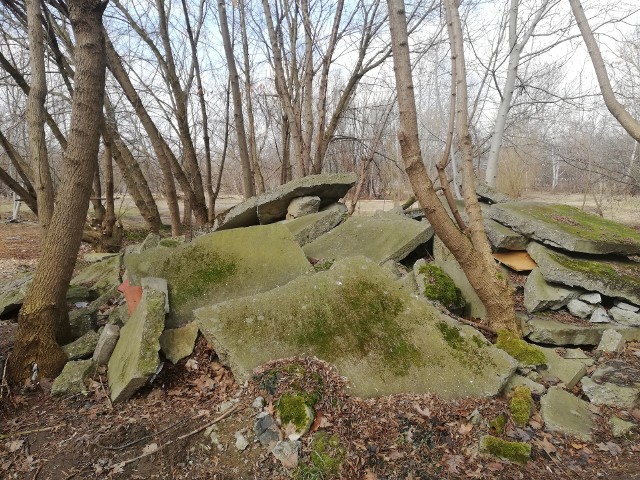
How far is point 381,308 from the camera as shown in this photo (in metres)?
3.31

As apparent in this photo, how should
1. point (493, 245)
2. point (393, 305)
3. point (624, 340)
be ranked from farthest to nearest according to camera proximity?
point (493, 245)
point (624, 340)
point (393, 305)

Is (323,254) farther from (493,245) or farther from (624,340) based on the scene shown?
(624,340)

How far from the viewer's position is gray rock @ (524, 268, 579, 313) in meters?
4.20

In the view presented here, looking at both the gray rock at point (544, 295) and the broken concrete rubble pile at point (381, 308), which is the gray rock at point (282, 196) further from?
the gray rock at point (544, 295)

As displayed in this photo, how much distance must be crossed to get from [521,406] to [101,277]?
5.62m

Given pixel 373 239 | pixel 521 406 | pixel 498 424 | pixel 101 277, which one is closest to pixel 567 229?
pixel 373 239

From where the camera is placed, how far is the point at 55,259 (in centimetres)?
340

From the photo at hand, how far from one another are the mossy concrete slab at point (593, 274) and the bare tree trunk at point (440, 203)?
89 cm

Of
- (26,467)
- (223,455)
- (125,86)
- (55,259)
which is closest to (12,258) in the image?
(125,86)

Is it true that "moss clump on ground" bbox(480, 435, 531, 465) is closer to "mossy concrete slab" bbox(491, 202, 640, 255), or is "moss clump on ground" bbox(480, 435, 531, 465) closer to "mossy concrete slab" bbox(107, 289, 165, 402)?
"mossy concrete slab" bbox(107, 289, 165, 402)

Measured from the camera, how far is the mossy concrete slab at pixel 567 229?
14.9 ft

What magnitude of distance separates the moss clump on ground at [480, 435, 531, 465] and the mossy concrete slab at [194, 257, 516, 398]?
0.43 meters

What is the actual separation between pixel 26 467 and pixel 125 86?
6651 mm

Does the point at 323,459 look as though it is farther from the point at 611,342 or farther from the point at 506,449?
the point at 611,342
